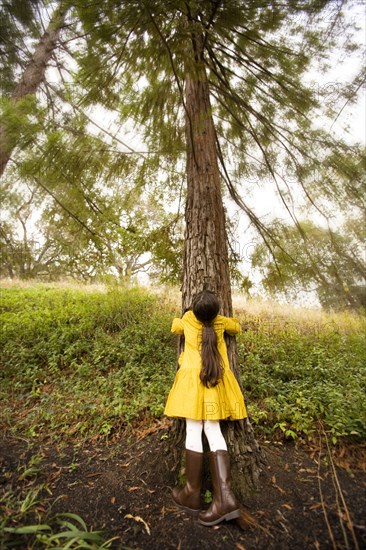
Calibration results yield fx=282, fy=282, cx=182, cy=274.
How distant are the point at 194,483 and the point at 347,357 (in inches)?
144

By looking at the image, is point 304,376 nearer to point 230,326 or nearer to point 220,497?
point 230,326

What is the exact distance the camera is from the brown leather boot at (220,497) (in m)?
2.07

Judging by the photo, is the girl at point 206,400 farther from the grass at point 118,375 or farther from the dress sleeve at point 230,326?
the grass at point 118,375

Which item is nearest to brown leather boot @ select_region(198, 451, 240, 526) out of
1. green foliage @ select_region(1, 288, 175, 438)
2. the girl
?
the girl

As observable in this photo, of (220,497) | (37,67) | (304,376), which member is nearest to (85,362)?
(220,497)

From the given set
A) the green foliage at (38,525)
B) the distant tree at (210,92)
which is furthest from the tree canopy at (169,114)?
the green foliage at (38,525)

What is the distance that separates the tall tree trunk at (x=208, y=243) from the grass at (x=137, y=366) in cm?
71

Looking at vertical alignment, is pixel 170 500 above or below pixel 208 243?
below

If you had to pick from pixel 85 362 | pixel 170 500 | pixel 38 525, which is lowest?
pixel 170 500

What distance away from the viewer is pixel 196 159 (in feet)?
10.7

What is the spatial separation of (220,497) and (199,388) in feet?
2.54

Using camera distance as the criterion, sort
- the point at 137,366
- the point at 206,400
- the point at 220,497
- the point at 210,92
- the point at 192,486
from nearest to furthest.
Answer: the point at 220,497 → the point at 192,486 → the point at 206,400 → the point at 210,92 → the point at 137,366

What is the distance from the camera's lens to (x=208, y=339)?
2516 millimetres

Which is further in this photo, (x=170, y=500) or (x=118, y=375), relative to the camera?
(x=118, y=375)
